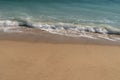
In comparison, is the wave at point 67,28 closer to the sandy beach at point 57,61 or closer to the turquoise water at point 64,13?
the turquoise water at point 64,13

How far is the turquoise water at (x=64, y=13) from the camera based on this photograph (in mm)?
8430

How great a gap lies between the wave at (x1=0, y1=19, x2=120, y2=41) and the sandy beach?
1.00 m

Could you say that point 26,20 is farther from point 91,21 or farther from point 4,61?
point 4,61

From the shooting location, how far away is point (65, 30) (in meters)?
7.60

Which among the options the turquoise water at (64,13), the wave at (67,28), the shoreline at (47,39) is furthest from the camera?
the turquoise water at (64,13)

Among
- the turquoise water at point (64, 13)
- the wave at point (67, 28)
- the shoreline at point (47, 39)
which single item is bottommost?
the turquoise water at point (64, 13)

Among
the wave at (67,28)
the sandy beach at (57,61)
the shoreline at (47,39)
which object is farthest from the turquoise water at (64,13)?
the sandy beach at (57,61)

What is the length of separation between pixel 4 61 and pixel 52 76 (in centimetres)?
102

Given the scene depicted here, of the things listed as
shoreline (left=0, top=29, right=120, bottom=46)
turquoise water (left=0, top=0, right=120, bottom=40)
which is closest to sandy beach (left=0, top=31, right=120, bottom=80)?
shoreline (left=0, top=29, right=120, bottom=46)

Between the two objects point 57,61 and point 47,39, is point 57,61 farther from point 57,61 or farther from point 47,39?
point 47,39

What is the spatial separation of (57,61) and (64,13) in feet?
15.9

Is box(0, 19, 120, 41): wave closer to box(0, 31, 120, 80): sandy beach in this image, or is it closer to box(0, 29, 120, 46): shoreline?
box(0, 29, 120, 46): shoreline

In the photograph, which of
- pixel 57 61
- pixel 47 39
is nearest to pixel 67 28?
pixel 47 39

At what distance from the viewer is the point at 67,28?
25.7ft
